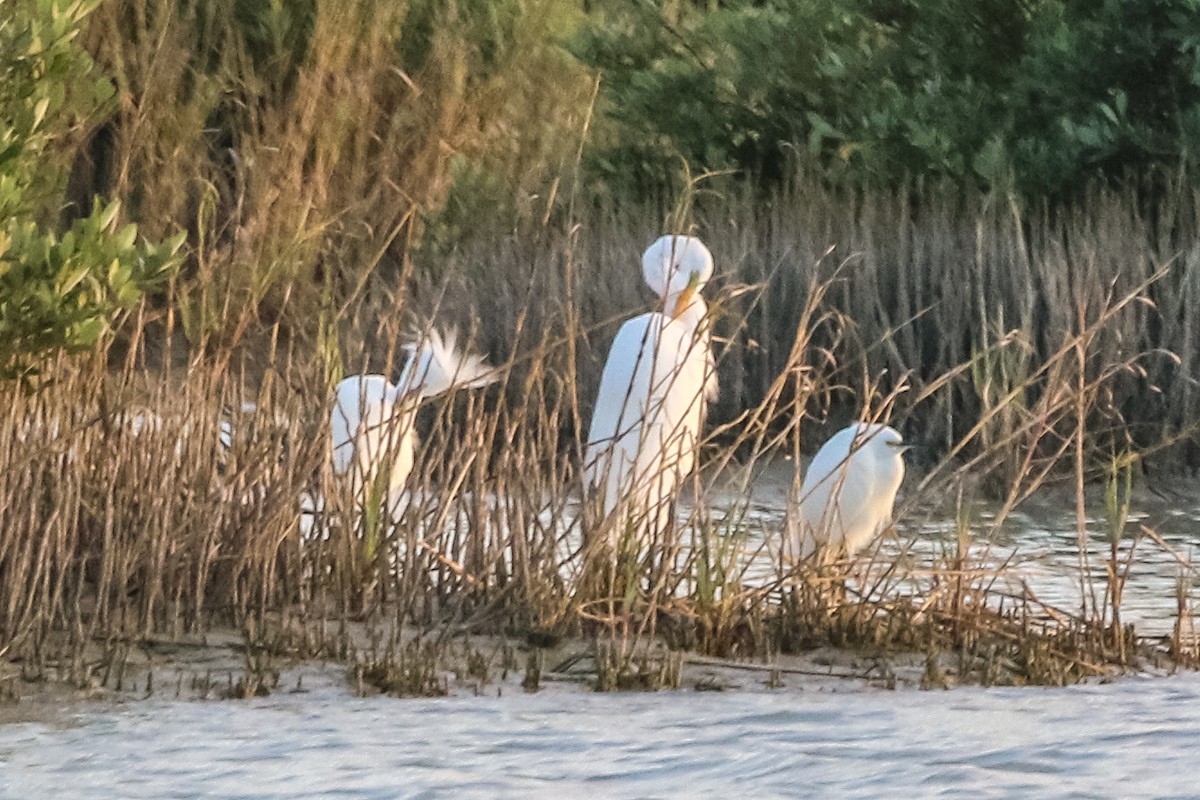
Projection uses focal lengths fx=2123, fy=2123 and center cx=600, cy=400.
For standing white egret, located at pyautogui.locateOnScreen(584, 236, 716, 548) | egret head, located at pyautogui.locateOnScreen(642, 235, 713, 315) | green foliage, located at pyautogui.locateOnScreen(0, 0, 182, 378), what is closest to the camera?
green foliage, located at pyautogui.locateOnScreen(0, 0, 182, 378)

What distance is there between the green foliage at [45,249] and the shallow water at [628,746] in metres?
0.83

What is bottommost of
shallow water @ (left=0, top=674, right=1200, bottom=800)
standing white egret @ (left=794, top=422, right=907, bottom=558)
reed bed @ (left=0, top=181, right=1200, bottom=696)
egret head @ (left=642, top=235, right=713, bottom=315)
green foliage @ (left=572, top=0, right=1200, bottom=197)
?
shallow water @ (left=0, top=674, right=1200, bottom=800)

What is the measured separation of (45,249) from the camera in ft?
14.1

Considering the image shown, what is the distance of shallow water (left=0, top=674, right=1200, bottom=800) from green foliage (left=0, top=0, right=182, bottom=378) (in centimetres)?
83

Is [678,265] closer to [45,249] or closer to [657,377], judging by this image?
[657,377]

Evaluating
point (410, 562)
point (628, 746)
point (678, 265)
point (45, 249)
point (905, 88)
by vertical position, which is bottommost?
point (628, 746)

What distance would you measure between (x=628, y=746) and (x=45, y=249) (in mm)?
1566

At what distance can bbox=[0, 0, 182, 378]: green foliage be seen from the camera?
169 inches

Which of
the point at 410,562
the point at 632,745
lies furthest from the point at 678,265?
the point at 632,745

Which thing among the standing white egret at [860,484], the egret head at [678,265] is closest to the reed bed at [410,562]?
the standing white egret at [860,484]

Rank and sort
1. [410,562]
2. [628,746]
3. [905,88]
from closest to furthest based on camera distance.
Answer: [628,746] < [410,562] < [905,88]

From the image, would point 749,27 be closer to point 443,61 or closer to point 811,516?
point 443,61

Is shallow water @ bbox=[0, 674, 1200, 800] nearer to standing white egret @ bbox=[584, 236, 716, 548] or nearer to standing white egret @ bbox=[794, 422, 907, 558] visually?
standing white egret @ bbox=[584, 236, 716, 548]

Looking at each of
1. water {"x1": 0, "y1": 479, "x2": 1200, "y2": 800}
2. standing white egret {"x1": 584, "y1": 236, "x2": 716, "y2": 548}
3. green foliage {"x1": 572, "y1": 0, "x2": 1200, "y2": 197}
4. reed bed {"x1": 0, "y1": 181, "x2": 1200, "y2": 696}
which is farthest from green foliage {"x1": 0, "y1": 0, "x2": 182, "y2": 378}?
green foliage {"x1": 572, "y1": 0, "x2": 1200, "y2": 197}
